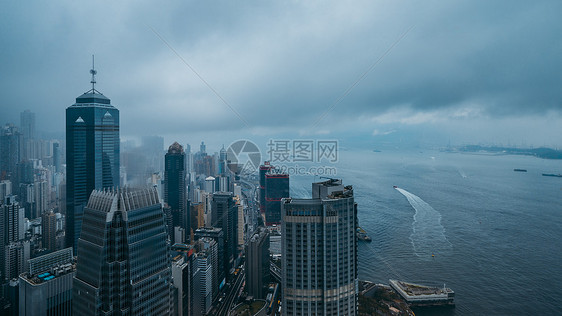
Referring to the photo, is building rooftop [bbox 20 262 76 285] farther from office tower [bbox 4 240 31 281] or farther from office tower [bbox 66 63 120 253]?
office tower [bbox 66 63 120 253]

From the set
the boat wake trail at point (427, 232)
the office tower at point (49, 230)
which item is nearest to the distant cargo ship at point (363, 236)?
the boat wake trail at point (427, 232)

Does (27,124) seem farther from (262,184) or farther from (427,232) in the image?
(427,232)

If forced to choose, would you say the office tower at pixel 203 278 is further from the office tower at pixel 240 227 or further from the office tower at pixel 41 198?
the office tower at pixel 41 198

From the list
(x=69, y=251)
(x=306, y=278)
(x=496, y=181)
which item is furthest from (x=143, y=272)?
(x=496, y=181)

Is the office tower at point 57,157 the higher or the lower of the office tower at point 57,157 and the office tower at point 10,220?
the higher

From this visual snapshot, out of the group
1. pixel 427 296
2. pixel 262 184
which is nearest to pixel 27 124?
pixel 427 296

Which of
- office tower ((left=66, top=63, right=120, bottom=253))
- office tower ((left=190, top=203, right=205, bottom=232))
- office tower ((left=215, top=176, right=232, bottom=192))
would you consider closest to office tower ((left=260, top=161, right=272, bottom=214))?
office tower ((left=215, top=176, right=232, bottom=192))
